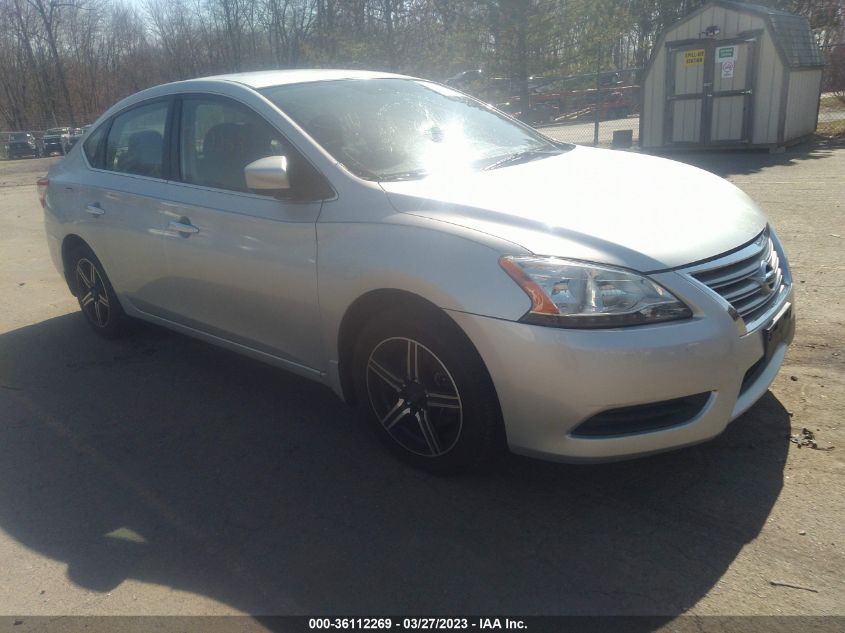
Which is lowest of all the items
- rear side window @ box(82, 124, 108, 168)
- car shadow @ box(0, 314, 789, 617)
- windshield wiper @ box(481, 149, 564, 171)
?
car shadow @ box(0, 314, 789, 617)

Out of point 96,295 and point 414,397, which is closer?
point 414,397

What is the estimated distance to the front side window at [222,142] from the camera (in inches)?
153

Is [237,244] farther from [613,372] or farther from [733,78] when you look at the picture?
[733,78]

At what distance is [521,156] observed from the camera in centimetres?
401

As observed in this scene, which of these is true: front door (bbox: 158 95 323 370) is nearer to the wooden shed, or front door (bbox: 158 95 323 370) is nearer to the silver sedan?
the silver sedan

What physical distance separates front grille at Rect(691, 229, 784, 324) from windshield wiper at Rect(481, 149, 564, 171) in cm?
123

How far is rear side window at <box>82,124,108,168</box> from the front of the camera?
5.21 metres

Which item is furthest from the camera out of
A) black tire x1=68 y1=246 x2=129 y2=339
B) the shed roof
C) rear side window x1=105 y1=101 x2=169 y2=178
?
the shed roof

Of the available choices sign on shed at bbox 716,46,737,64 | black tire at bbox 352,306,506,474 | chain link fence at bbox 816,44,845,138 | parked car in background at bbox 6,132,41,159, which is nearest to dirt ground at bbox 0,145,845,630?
black tire at bbox 352,306,506,474

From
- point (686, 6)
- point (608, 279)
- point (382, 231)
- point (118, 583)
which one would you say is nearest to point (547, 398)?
point (608, 279)

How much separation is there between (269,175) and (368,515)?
5.12ft

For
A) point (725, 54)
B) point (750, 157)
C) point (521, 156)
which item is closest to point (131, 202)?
point (521, 156)

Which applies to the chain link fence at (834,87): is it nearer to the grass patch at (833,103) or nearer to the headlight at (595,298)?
the grass patch at (833,103)

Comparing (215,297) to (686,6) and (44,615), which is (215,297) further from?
(686,6)
